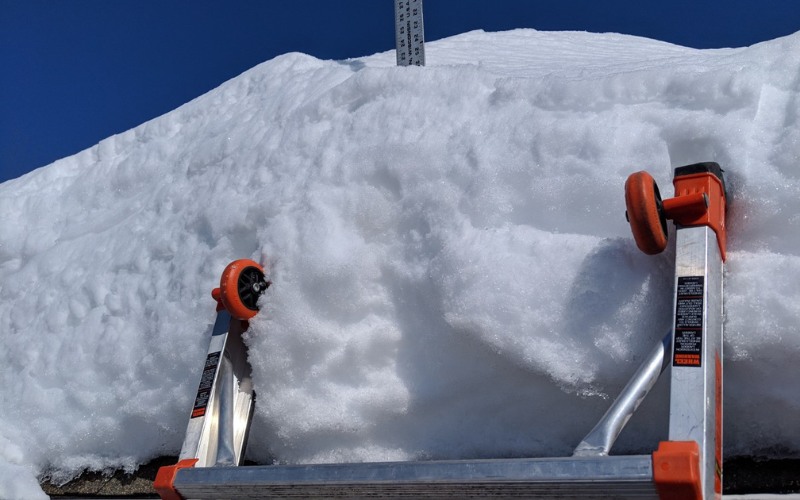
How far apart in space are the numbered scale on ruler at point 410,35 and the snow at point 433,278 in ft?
2.45

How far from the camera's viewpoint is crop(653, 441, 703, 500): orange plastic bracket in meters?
1.19

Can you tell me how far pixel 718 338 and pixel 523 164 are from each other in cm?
82

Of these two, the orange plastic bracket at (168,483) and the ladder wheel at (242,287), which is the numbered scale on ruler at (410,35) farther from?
the orange plastic bracket at (168,483)

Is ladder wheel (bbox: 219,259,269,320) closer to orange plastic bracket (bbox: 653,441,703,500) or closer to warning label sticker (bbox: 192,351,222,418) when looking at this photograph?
warning label sticker (bbox: 192,351,222,418)

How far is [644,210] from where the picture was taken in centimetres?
153

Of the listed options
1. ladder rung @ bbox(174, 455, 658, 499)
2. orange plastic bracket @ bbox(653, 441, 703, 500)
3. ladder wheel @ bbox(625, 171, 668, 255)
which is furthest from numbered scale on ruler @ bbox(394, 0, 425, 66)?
orange plastic bracket @ bbox(653, 441, 703, 500)

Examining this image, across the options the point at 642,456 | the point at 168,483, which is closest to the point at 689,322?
the point at 642,456

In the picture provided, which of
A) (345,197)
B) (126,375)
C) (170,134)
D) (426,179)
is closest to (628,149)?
(426,179)

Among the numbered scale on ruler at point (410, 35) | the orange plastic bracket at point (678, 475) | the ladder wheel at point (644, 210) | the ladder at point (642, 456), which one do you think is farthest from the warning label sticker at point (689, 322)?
the numbered scale on ruler at point (410, 35)

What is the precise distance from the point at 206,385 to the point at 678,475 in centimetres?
135

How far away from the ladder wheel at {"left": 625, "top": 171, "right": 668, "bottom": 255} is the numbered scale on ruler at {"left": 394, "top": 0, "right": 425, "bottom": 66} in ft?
7.58

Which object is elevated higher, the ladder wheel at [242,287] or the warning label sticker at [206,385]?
the ladder wheel at [242,287]

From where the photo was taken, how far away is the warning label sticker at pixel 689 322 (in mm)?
1420

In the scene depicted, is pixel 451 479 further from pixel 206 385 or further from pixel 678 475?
pixel 206 385
